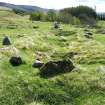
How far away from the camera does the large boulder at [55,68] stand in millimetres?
27562

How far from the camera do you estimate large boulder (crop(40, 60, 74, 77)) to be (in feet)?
90.4

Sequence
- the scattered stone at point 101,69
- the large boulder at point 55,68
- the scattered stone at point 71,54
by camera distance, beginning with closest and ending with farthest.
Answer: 1. the large boulder at point 55,68
2. the scattered stone at point 101,69
3. the scattered stone at point 71,54

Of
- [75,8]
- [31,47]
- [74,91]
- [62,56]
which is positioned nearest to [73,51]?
[62,56]

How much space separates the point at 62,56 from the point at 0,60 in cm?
929

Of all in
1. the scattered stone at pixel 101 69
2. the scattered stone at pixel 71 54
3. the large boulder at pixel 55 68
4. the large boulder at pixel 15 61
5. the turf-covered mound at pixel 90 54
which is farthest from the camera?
the scattered stone at pixel 71 54

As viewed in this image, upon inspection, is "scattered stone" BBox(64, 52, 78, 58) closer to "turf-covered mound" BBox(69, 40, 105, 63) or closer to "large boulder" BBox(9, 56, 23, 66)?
"turf-covered mound" BBox(69, 40, 105, 63)

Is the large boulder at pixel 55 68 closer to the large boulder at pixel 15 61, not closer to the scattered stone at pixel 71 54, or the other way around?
the large boulder at pixel 15 61

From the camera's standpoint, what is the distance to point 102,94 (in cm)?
2394

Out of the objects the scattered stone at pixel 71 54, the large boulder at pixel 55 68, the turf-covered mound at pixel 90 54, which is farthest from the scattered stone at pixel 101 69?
the scattered stone at pixel 71 54

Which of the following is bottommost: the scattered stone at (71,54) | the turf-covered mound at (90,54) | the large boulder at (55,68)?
the scattered stone at (71,54)

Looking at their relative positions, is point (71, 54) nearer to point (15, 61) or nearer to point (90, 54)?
point (90, 54)

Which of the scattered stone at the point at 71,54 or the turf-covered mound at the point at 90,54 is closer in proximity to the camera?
the turf-covered mound at the point at 90,54

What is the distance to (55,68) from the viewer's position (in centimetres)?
2781

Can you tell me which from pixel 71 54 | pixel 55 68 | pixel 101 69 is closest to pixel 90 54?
pixel 71 54
